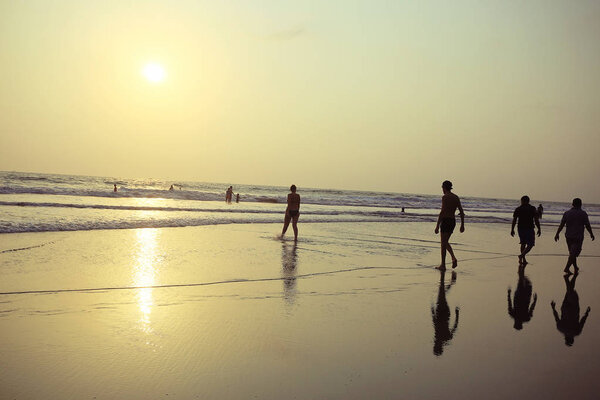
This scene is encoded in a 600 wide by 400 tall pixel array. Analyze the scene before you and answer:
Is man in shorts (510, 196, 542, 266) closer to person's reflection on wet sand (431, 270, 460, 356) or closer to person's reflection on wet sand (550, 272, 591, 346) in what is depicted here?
person's reflection on wet sand (550, 272, 591, 346)

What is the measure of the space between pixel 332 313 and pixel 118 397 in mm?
3497

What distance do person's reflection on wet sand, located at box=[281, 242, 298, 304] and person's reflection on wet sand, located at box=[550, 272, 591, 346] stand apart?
374cm

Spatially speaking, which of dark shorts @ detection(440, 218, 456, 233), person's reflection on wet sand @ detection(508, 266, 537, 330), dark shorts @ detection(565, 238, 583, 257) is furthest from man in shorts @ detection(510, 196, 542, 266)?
person's reflection on wet sand @ detection(508, 266, 537, 330)

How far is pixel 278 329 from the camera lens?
588 centimetres

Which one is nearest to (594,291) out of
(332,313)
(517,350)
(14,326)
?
(517,350)

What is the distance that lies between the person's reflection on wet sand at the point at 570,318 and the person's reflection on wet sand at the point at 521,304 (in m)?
0.37

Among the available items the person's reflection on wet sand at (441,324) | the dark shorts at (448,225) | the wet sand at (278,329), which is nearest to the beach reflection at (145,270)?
the wet sand at (278,329)

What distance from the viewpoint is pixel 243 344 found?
527 cm

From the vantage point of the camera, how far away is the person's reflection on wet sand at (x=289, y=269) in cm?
791

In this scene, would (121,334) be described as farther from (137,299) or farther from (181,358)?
(137,299)

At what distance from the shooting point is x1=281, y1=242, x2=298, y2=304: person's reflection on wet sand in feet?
26.0

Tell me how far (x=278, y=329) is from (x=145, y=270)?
4698 millimetres

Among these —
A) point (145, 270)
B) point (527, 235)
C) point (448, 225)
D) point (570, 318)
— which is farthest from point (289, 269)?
point (527, 235)

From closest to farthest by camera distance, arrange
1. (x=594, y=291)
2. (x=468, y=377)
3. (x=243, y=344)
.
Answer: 1. (x=468, y=377)
2. (x=243, y=344)
3. (x=594, y=291)
